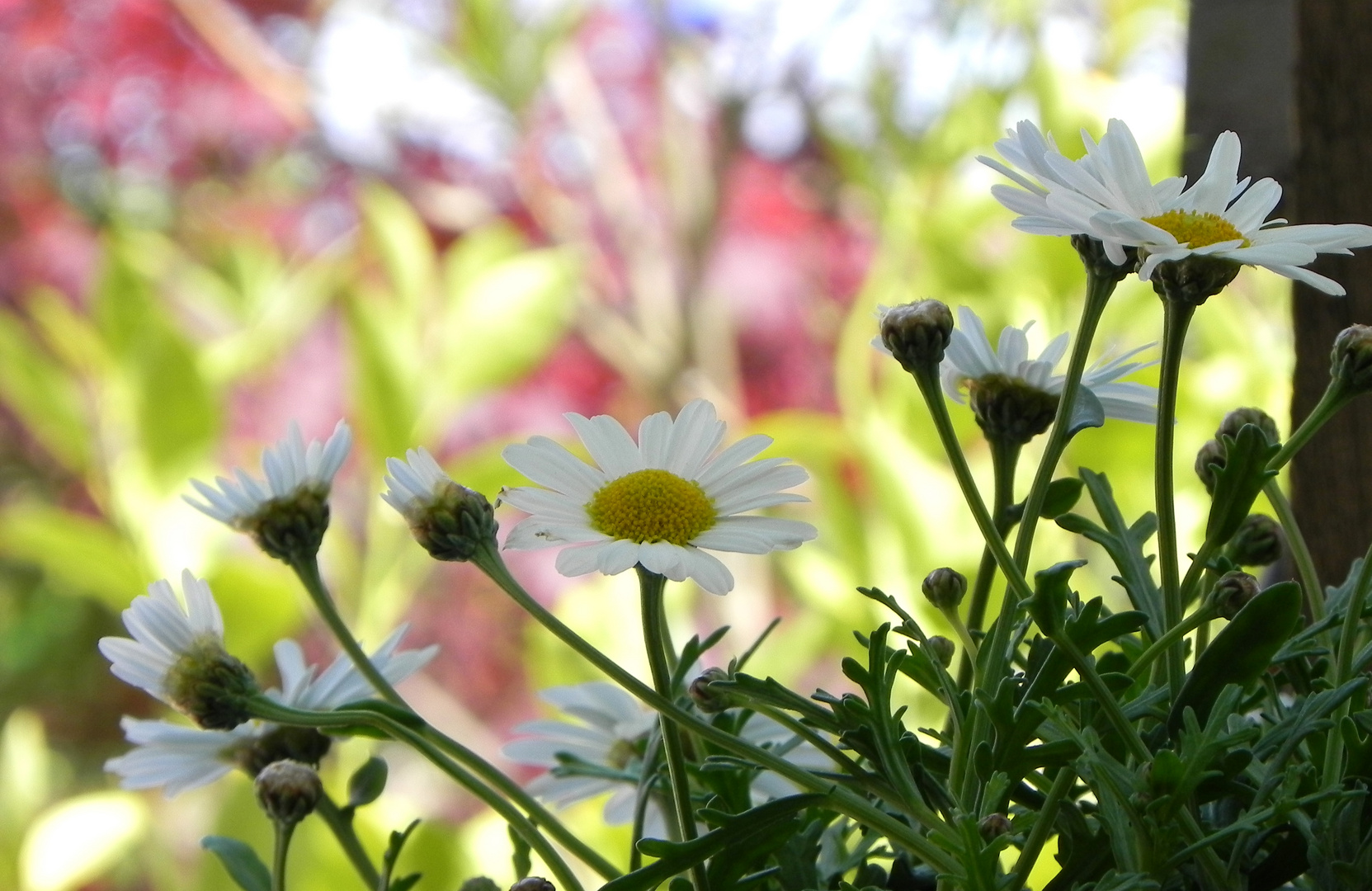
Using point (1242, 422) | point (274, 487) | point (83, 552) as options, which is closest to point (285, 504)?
point (274, 487)

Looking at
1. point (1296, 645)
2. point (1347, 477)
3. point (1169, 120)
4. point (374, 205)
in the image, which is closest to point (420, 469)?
point (1296, 645)

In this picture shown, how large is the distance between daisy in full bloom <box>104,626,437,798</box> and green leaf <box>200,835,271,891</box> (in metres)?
0.01

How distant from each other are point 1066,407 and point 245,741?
7.8 inches

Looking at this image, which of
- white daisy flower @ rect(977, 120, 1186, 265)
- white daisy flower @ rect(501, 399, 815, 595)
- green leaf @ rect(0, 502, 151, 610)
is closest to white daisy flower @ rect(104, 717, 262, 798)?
white daisy flower @ rect(501, 399, 815, 595)

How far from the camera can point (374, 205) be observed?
1219 millimetres

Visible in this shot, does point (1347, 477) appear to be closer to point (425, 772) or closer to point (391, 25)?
point (391, 25)

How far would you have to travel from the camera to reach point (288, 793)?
0.26 meters

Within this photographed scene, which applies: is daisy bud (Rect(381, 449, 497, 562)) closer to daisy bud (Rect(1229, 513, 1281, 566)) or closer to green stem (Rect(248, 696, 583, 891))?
green stem (Rect(248, 696, 583, 891))

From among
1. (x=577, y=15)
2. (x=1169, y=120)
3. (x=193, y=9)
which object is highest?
(x=193, y=9)

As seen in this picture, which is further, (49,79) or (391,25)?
(49,79)

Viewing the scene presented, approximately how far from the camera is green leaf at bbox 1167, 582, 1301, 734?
0.73 ft

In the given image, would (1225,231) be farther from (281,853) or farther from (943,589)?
(281,853)

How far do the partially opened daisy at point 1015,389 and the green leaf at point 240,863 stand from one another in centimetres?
20

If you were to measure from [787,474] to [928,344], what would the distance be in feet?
0.12
